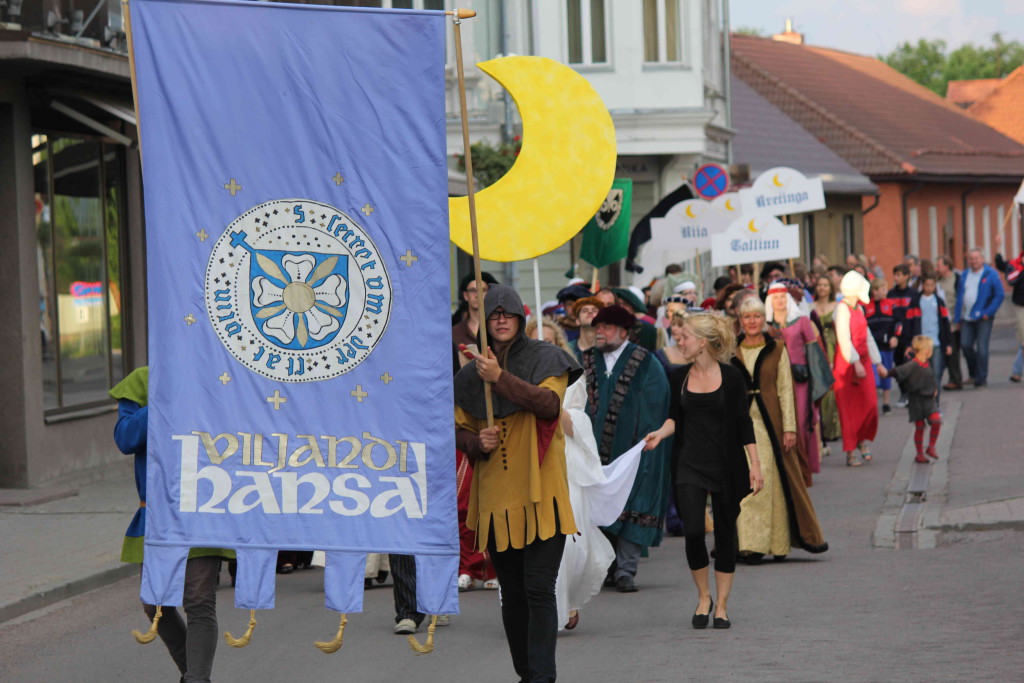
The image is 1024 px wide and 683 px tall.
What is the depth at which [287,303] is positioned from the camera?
604 centimetres

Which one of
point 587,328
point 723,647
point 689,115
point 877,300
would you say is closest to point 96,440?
point 587,328

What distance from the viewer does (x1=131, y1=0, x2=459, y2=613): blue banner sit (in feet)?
19.9

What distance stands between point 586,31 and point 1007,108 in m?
50.2

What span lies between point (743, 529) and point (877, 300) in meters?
13.2

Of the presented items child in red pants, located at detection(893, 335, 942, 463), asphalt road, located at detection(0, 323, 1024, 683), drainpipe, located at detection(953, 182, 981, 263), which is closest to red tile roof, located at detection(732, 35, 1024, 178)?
drainpipe, located at detection(953, 182, 981, 263)

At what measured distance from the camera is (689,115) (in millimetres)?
29141

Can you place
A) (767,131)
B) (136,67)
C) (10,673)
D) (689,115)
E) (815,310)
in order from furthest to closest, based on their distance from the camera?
(767,131) < (689,115) < (815,310) < (10,673) < (136,67)

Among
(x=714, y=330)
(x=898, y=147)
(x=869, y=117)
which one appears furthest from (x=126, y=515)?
(x=869, y=117)

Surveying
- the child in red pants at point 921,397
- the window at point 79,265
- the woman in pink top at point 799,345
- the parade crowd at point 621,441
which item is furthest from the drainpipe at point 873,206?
the woman in pink top at point 799,345

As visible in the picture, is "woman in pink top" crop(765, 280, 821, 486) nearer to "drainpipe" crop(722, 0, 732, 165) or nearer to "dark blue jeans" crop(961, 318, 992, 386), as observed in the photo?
"dark blue jeans" crop(961, 318, 992, 386)

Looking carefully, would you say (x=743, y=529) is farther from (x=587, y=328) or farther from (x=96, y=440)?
(x=96, y=440)

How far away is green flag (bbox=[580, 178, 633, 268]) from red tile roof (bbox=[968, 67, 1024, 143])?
62.9 meters

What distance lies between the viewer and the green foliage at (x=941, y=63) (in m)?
117

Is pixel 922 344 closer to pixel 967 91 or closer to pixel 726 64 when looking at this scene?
pixel 726 64
